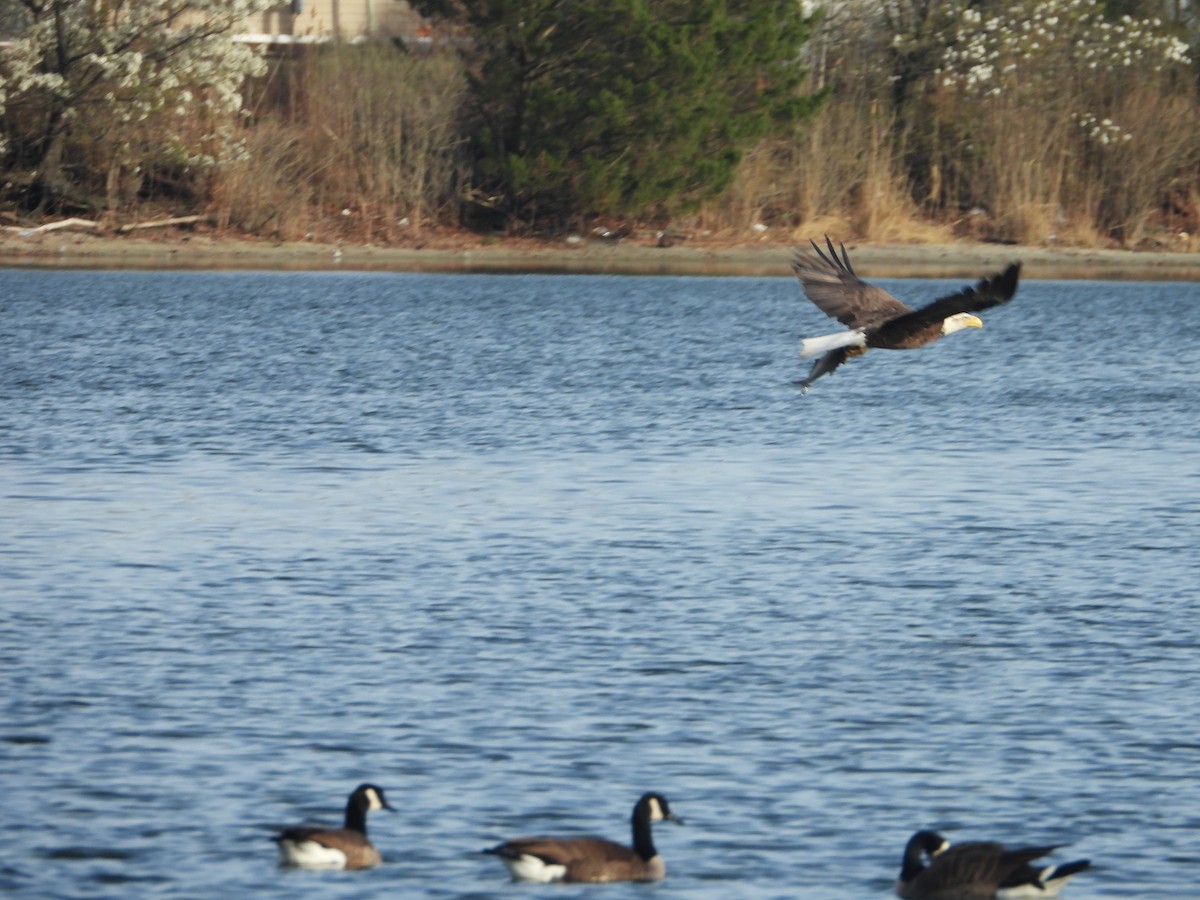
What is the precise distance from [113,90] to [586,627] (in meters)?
30.1

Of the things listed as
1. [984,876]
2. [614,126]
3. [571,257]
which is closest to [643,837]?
[984,876]

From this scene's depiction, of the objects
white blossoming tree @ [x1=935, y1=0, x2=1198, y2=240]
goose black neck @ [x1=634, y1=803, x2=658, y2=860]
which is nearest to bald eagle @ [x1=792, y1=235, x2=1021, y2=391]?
goose black neck @ [x1=634, y1=803, x2=658, y2=860]

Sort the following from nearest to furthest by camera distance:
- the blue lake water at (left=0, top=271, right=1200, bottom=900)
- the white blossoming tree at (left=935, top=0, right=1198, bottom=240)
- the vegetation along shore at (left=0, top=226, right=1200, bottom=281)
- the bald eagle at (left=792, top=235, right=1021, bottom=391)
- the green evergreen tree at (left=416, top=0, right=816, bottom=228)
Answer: the blue lake water at (left=0, top=271, right=1200, bottom=900)
the bald eagle at (left=792, top=235, right=1021, bottom=391)
the green evergreen tree at (left=416, top=0, right=816, bottom=228)
the vegetation along shore at (left=0, top=226, right=1200, bottom=281)
the white blossoming tree at (left=935, top=0, right=1198, bottom=240)

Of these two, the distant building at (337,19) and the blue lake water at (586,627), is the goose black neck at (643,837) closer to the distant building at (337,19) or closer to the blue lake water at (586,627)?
the blue lake water at (586,627)

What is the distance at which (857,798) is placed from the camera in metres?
10.2

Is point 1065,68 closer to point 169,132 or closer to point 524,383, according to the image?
point 169,132

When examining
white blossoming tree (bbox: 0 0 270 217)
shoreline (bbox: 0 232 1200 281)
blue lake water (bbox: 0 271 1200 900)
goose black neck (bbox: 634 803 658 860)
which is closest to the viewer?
goose black neck (bbox: 634 803 658 860)

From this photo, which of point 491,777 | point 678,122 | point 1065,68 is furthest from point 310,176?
point 491,777

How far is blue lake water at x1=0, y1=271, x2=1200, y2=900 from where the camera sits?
385 inches

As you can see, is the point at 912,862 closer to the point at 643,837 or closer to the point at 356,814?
the point at 643,837

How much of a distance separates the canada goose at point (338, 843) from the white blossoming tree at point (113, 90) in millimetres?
32364

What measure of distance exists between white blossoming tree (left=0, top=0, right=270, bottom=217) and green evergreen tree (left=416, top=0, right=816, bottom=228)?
4.88 metres

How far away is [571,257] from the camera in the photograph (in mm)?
47156

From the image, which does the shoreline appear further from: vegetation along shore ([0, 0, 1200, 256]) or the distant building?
the distant building
